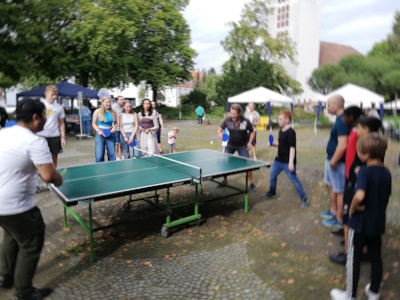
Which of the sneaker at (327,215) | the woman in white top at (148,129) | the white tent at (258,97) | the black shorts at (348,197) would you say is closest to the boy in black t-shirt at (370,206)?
the black shorts at (348,197)

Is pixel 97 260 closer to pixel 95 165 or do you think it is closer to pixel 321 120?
pixel 95 165

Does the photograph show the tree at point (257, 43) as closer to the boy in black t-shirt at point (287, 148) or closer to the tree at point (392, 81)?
the tree at point (392, 81)

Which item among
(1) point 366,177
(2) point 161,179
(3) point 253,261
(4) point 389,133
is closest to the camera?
(1) point 366,177

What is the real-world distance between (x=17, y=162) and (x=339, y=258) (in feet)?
12.1

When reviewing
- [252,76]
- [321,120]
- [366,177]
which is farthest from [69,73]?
[366,177]

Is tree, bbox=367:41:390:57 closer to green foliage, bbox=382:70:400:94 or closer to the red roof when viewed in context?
the red roof

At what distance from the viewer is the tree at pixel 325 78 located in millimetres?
38994

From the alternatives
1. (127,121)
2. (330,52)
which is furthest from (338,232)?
(330,52)

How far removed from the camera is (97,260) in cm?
420

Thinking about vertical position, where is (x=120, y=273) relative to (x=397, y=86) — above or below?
below

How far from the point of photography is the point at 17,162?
289cm

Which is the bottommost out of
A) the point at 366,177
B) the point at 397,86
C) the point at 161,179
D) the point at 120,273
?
the point at 120,273

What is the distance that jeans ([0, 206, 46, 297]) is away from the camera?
2994 millimetres

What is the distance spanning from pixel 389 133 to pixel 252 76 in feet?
56.2
